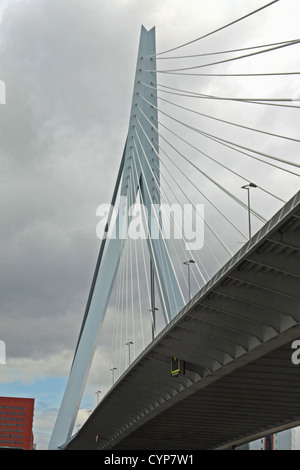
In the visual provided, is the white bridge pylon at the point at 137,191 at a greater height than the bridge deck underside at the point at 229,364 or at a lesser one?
greater

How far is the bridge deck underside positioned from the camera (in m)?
16.4

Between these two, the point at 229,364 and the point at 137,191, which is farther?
the point at 137,191

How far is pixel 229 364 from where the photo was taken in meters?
22.1

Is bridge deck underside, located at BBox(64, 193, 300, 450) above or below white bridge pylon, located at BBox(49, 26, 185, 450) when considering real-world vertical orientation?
below

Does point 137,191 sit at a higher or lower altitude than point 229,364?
higher

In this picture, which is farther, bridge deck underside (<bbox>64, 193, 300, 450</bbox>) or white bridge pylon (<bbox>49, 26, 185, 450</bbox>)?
white bridge pylon (<bbox>49, 26, 185, 450</bbox>)

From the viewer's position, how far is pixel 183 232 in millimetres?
25828

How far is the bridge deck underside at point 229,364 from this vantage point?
647 inches

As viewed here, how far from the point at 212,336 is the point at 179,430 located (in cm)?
1884

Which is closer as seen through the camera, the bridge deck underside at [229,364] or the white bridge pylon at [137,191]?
the bridge deck underside at [229,364]

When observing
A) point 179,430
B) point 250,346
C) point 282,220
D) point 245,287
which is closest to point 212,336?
point 250,346

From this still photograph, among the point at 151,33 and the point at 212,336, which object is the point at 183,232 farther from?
the point at 151,33
